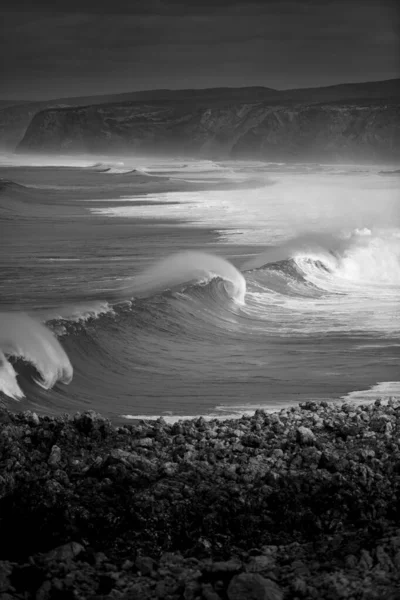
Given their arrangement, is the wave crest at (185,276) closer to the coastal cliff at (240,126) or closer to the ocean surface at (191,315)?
the ocean surface at (191,315)

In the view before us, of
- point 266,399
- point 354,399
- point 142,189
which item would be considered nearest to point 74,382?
point 266,399

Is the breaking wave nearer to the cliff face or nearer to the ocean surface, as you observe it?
the ocean surface

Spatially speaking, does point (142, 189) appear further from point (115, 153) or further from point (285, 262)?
point (115, 153)

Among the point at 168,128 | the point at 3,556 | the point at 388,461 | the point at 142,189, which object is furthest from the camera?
the point at 168,128

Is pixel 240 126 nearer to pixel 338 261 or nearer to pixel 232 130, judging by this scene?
pixel 232 130

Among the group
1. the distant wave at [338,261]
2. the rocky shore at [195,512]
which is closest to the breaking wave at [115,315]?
the distant wave at [338,261]
